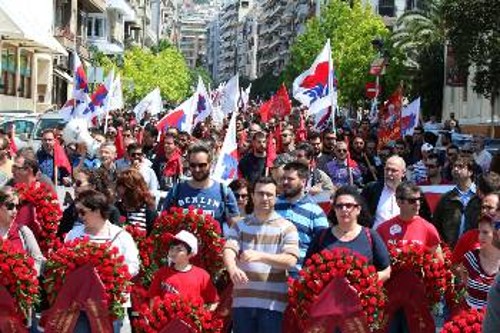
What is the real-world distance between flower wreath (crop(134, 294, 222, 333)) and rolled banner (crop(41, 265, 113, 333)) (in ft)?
0.86

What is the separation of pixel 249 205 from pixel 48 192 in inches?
67.5

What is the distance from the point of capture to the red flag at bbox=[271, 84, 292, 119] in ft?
81.3

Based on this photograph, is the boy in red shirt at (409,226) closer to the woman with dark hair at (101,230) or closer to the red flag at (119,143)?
the woman with dark hair at (101,230)

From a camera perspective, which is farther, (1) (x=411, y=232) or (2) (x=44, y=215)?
(2) (x=44, y=215)

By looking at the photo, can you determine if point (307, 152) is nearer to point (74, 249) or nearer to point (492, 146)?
point (74, 249)

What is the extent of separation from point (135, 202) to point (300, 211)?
1.66 meters

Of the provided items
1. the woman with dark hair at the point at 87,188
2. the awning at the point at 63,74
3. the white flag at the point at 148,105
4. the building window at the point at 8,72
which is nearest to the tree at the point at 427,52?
the awning at the point at 63,74

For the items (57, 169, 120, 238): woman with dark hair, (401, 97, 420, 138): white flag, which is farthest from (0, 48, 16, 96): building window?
(57, 169, 120, 238): woman with dark hair

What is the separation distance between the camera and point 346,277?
247 inches

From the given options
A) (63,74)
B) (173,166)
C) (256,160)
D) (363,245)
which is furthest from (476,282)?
(63,74)

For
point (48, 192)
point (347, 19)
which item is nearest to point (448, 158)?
point (48, 192)

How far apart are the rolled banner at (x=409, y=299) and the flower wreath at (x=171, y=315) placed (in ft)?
4.08

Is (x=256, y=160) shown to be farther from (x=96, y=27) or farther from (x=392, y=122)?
(x=96, y=27)

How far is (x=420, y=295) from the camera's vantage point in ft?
23.0
